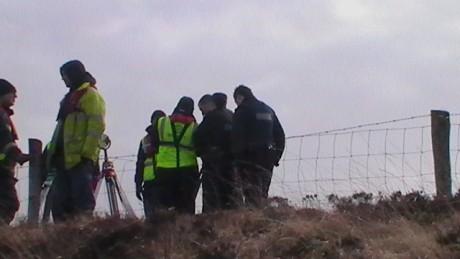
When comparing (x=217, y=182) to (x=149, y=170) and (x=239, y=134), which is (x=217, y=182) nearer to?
(x=239, y=134)

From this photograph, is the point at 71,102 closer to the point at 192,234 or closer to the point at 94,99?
the point at 94,99

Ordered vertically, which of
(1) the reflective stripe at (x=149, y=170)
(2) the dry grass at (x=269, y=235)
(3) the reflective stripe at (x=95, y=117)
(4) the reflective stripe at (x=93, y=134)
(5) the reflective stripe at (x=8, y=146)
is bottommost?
(2) the dry grass at (x=269, y=235)

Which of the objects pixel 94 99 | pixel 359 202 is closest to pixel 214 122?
pixel 94 99

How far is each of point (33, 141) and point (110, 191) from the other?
5.35 feet

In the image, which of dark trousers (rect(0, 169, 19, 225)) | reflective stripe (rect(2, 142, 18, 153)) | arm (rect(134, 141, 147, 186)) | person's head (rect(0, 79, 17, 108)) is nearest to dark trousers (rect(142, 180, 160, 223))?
arm (rect(134, 141, 147, 186))

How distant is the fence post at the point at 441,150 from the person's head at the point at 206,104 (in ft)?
8.31

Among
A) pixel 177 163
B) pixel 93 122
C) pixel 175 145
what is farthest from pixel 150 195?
pixel 93 122

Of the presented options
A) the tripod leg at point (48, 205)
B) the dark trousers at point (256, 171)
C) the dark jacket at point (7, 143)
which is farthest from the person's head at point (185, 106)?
the dark jacket at point (7, 143)

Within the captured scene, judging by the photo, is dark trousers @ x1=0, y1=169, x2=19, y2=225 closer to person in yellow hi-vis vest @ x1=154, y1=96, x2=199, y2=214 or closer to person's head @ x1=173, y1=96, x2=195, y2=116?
person in yellow hi-vis vest @ x1=154, y1=96, x2=199, y2=214

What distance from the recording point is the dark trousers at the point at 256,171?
10930mm

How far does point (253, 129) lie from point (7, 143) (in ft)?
8.16

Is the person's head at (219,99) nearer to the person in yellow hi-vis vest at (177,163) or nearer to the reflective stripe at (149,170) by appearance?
the person in yellow hi-vis vest at (177,163)

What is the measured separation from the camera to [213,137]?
11867mm

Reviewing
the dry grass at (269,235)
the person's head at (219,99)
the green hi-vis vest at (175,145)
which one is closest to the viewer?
the dry grass at (269,235)
